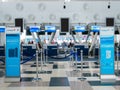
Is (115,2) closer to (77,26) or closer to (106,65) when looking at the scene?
(77,26)

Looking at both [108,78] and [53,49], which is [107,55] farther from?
[53,49]

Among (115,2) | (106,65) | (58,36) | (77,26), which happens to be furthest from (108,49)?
(58,36)

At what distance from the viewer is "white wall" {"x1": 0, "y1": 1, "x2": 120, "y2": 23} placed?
78.1 feet

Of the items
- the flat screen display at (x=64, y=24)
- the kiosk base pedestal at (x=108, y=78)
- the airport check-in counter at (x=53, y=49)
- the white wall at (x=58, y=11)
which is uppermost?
the white wall at (x=58, y=11)

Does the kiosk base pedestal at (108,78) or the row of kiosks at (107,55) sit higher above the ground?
the row of kiosks at (107,55)

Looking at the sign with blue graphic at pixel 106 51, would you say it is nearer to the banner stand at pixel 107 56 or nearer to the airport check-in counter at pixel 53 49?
the banner stand at pixel 107 56

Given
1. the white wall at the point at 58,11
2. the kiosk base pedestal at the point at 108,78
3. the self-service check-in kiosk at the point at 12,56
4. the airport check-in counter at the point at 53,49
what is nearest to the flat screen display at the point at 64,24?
the white wall at the point at 58,11

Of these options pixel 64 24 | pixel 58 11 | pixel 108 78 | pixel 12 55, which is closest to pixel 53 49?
pixel 64 24

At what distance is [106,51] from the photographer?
10359 millimetres

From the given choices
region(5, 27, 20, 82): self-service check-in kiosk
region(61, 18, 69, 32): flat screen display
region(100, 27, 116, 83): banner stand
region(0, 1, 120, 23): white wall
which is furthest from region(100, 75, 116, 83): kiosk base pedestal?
region(61, 18, 69, 32): flat screen display

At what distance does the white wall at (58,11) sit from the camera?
78.1ft

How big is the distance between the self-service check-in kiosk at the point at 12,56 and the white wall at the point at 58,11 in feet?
43.3

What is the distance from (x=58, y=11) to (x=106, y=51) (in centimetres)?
1410

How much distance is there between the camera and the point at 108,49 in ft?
34.0
